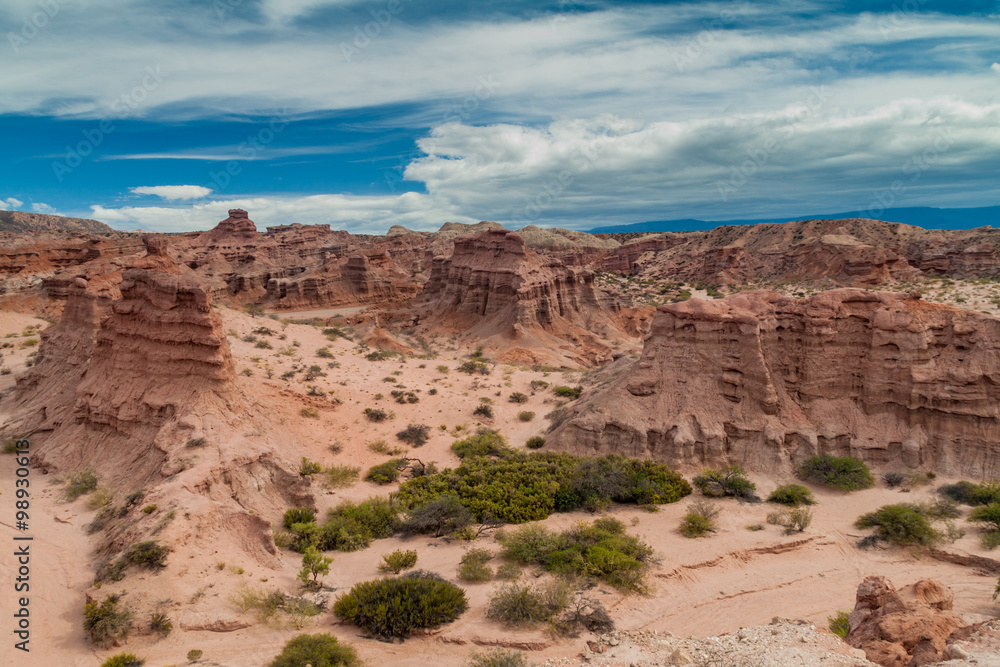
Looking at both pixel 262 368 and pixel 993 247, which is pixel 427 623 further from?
pixel 993 247

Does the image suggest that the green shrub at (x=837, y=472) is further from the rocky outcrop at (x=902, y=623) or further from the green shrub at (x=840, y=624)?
the rocky outcrop at (x=902, y=623)

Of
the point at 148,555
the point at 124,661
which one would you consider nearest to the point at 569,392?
the point at 148,555

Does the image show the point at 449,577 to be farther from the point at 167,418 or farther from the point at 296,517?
the point at 167,418

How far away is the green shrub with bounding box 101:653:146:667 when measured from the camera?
28.7ft

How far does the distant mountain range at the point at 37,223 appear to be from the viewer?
4601 inches

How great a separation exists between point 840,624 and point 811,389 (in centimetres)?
1118

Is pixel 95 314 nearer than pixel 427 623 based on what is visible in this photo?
No

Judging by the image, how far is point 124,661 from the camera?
8.84 meters

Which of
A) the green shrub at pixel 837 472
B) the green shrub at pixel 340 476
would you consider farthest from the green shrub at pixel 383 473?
the green shrub at pixel 837 472

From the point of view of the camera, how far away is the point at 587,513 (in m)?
17.0

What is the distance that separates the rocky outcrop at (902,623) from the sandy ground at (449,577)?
2.49 metres

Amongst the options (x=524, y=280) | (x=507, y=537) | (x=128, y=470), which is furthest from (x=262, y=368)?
(x=524, y=280)

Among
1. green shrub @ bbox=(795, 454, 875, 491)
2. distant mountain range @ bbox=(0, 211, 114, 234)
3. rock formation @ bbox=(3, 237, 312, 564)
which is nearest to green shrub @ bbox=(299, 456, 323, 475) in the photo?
rock formation @ bbox=(3, 237, 312, 564)

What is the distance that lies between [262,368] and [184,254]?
48.0m
